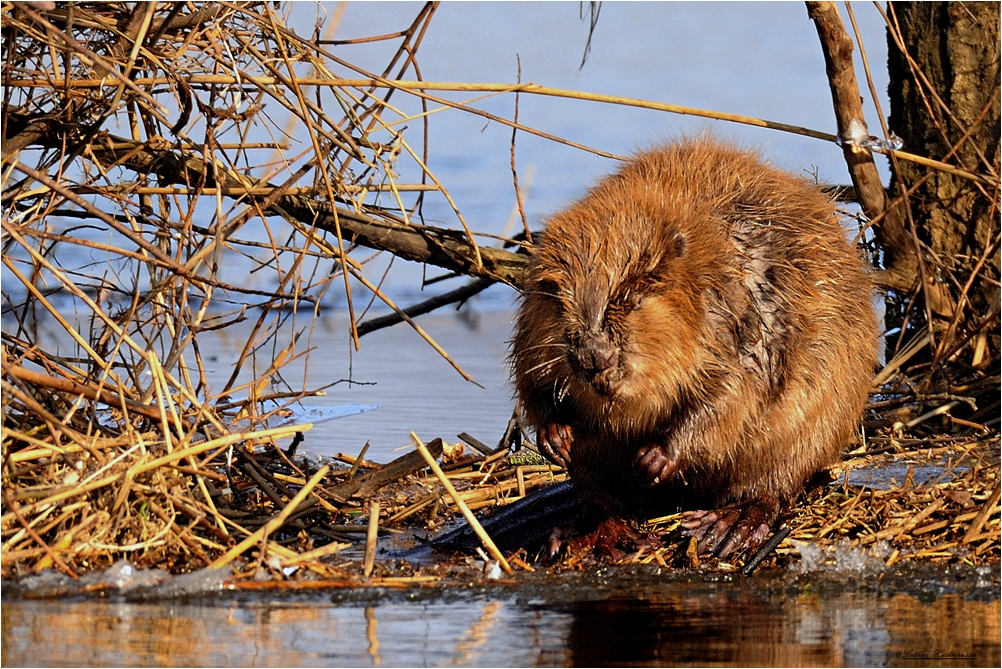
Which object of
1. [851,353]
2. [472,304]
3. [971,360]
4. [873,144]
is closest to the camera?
[851,353]

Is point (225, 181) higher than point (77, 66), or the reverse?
point (77, 66)

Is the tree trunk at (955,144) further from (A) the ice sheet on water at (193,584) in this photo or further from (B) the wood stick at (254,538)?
(A) the ice sheet on water at (193,584)

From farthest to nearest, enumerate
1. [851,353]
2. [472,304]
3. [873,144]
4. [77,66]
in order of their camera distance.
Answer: [472,304], [873,144], [77,66], [851,353]

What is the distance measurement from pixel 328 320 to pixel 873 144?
12.4 ft

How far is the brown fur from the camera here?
9.04 feet

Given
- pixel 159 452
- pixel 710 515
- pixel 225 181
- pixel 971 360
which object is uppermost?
pixel 225 181

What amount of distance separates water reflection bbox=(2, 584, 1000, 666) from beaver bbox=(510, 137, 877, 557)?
0.43 meters

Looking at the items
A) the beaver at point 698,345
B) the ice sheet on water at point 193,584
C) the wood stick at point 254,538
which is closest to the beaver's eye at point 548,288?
the beaver at point 698,345

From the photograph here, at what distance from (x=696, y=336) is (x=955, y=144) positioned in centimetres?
175

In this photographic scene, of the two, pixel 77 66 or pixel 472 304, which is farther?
pixel 472 304

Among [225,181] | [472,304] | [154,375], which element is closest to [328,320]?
[472,304]

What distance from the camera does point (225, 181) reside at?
11.6 feet

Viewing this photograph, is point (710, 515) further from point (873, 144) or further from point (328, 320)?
point (328, 320)

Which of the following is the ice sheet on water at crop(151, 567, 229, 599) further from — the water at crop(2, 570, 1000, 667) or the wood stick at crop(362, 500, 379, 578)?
the wood stick at crop(362, 500, 379, 578)
